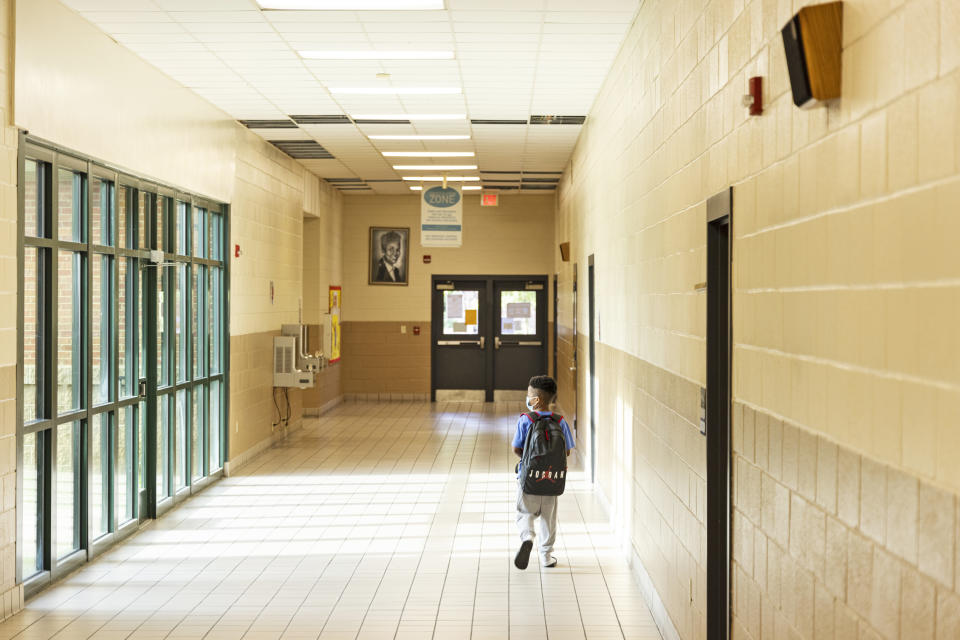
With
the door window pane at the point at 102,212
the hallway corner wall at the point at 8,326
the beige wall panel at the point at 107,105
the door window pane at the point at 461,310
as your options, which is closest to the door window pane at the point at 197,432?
the beige wall panel at the point at 107,105

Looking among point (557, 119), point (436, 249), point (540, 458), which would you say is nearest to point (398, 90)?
point (557, 119)

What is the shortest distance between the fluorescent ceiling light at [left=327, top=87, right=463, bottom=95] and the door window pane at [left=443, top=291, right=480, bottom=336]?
322 inches

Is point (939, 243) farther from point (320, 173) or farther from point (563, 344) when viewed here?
point (320, 173)

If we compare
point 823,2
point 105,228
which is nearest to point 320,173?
point 105,228

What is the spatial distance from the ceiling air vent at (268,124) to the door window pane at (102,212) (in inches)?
119

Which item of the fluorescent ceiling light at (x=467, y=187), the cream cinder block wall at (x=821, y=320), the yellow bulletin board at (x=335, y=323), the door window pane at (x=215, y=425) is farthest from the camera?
the fluorescent ceiling light at (x=467, y=187)

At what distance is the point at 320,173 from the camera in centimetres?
1297

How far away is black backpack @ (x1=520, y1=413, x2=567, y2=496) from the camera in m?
5.55

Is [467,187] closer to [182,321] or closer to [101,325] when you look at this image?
[182,321]

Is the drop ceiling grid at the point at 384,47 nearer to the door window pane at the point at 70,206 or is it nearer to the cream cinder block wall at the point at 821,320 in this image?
the door window pane at the point at 70,206

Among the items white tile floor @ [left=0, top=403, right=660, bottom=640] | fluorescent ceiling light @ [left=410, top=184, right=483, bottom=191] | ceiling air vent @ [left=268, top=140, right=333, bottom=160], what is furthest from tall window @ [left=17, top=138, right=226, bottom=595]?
fluorescent ceiling light @ [left=410, top=184, right=483, bottom=191]

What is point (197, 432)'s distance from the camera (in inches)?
326

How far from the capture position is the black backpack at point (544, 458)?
5555mm

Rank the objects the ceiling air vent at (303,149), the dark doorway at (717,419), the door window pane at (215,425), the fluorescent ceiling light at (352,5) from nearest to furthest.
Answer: the dark doorway at (717,419)
the fluorescent ceiling light at (352,5)
the door window pane at (215,425)
the ceiling air vent at (303,149)
